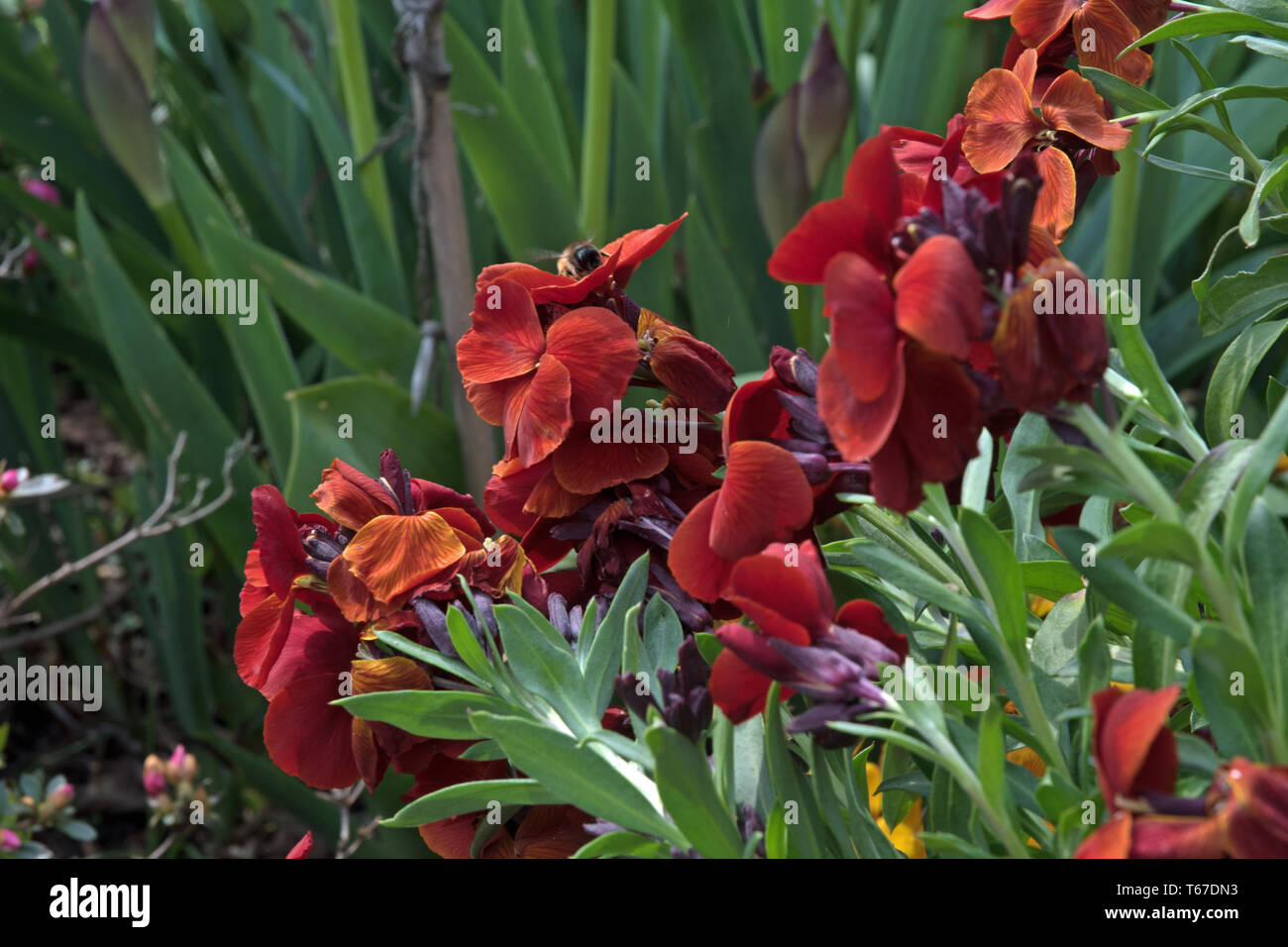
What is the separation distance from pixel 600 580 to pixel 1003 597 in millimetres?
143

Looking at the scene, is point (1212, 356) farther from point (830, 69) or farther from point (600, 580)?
point (600, 580)

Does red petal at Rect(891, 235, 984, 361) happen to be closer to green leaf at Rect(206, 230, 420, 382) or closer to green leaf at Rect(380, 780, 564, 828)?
green leaf at Rect(380, 780, 564, 828)

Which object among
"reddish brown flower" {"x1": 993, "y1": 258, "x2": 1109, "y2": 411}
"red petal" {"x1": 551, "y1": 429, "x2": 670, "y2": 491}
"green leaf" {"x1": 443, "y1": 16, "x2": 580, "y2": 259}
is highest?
"green leaf" {"x1": 443, "y1": 16, "x2": 580, "y2": 259}

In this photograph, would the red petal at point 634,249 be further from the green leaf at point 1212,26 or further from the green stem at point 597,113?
the green stem at point 597,113

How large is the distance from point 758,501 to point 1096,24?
0.22m

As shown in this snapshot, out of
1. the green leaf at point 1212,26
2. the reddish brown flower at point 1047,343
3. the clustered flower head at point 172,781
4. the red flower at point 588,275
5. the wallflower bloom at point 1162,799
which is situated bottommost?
the clustered flower head at point 172,781

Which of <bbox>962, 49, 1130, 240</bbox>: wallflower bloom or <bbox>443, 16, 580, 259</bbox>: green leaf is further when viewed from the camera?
<bbox>443, 16, 580, 259</bbox>: green leaf

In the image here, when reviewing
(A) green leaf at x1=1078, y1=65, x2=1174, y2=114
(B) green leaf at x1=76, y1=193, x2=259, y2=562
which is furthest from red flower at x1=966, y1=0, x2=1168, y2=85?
(B) green leaf at x1=76, y1=193, x2=259, y2=562

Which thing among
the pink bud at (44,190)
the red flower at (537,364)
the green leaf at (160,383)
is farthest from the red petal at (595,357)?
the pink bud at (44,190)

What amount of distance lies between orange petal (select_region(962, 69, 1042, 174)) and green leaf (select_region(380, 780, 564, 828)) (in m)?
0.22

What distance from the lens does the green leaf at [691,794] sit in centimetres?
24

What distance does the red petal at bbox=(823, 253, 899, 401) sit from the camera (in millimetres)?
230

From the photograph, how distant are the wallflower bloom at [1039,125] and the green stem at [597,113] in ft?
2.75

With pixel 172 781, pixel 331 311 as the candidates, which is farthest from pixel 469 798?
pixel 331 311
